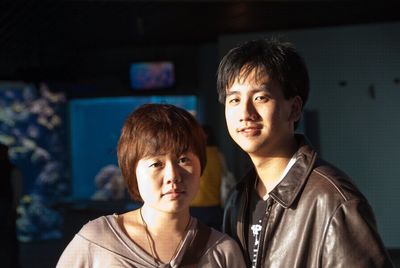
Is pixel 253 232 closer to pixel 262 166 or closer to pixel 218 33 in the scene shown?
pixel 262 166

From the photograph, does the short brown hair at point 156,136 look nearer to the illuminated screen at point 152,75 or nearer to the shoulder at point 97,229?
the shoulder at point 97,229

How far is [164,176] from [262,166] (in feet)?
1.14

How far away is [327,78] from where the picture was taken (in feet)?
23.4

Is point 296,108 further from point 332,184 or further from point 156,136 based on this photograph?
point 156,136

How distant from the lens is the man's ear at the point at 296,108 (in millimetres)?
1747

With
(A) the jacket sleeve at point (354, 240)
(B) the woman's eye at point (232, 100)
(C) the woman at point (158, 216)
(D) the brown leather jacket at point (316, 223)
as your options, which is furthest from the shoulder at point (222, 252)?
(B) the woman's eye at point (232, 100)

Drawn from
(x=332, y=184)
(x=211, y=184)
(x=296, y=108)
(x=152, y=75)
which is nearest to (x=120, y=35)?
(x=152, y=75)

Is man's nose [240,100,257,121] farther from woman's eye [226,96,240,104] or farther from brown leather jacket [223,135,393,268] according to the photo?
brown leather jacket [223,135,393,268]

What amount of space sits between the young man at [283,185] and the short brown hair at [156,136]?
176mm

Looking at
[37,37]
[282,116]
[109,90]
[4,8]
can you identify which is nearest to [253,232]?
[282,116]

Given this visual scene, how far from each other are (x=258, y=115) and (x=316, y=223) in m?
0.32

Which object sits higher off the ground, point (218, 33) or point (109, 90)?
point (218, 33)

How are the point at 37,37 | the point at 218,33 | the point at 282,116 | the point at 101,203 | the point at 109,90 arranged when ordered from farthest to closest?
the point at 109,90, the point at 218,33, the point at 37,37, the point at 101,203, the point at 282,116

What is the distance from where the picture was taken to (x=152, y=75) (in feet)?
29.8
